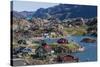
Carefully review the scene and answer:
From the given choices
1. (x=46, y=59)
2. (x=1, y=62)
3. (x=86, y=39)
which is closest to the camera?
(x=1, y=62)

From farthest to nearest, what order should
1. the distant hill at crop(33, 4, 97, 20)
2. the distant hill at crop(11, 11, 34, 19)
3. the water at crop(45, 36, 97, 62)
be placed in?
the water at crop(45, 36, 97, 62) → the distant hill at crop(33, 4, 97, 20) → the distant hill at crop(11, 11, 34, 19)

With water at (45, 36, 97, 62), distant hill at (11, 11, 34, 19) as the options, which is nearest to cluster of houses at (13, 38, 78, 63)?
water at (45, 36, 97, 62)

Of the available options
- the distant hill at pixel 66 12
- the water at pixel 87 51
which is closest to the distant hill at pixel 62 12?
the distant hill at pixel 66 12

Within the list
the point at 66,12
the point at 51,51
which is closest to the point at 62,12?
the point at 66,12

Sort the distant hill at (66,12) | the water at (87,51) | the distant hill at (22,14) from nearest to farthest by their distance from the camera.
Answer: the distant hill at (22,14)
the distant hill at (66,12)
the water at (87,51)

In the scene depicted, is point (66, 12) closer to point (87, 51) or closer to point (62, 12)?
point (62, 12)

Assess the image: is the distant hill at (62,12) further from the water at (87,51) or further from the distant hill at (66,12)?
the water at (87,51)

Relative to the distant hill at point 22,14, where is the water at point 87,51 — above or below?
below

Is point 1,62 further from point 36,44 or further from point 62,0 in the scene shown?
point 62,0

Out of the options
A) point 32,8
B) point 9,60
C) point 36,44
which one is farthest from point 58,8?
point 9,60

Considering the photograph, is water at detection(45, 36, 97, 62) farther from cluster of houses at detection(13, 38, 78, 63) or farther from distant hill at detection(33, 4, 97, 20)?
distant hill at detection(33, 4, 97, 20)

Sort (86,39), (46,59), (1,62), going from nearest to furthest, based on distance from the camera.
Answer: (1,62) < (46,59) < (86,39)
